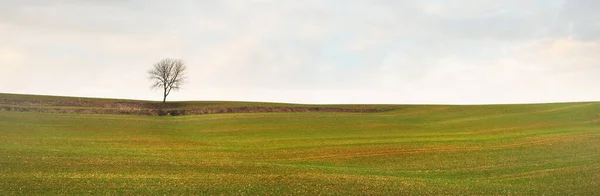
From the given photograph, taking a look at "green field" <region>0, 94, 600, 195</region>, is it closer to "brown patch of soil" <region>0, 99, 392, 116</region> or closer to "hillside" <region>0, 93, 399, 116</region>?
"brown patch of soil" <region>0, 99, 392, 116</region>

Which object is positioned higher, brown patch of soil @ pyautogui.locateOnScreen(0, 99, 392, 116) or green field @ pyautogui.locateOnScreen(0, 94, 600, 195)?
brown patch of soil @ pyautogui.locateOnScreen(0, 99, 392, 116)

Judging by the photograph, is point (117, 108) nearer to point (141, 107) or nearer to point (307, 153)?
point (141, 107)

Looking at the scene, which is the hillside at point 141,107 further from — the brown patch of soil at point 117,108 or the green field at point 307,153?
the green field at point 307,153

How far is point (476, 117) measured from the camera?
264 feet

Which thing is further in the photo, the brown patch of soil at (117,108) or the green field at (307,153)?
the brown patch of soil at (117,108)

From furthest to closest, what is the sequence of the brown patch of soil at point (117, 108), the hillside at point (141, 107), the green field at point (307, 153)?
the hillside at point (141, 107) < the brown patch of soil at point (117, 108) < the green field at point (307, 153)

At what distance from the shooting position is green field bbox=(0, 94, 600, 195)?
3244cm

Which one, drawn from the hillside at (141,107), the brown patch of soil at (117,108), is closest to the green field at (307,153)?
the brown patch of soil at (117,108)

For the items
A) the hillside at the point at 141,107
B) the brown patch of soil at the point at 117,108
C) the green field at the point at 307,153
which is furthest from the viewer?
the hillside at the point at 141,107

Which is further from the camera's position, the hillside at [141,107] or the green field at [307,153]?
the hillside at [141,107]

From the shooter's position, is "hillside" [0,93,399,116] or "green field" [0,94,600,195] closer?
"green field" [0,94,600,195]

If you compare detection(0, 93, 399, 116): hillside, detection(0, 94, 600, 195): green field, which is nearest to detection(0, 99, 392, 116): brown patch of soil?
detection(0, 93, 399, 116): hillside

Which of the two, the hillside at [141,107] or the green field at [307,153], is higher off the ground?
the hillside at [141,107]

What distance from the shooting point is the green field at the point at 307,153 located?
106ft
